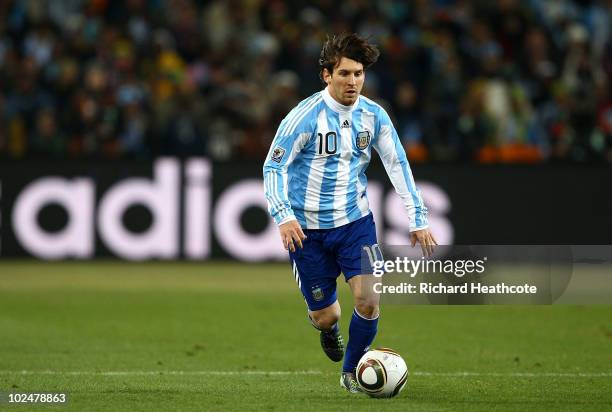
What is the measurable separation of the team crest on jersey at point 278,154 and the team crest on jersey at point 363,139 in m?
0.52

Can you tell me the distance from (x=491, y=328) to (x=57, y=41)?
30.7ft

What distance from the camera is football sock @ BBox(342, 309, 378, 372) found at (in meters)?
7.72

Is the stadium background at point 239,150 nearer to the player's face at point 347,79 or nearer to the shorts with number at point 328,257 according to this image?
the shorts with number at point 328,257

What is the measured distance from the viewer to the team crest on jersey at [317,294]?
26.2 ft

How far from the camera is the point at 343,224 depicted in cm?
783

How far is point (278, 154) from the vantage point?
7.57 meters

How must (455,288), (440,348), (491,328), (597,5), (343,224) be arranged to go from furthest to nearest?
(597,5) → (491,328) → (440,348) → (343,224) → (455,288)

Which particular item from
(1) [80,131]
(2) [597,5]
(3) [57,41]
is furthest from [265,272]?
(2) [597,5]

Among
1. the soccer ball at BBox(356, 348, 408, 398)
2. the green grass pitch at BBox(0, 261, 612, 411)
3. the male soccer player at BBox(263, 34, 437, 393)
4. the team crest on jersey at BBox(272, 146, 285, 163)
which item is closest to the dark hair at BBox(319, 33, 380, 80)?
the male soccer player at BBox(263, 34, 437, 393)

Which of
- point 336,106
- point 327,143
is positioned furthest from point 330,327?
point 336,106

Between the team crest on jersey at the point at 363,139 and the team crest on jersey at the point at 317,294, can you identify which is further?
the team crest on jersey at the point at 317,294

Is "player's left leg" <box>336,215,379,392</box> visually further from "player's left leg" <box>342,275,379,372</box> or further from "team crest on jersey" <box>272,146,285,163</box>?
"team crest on jersey" <box>272,146,285,163</box>

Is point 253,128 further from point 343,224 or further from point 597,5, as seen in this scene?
point 343,224

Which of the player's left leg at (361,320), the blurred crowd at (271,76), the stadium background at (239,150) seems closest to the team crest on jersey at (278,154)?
the player's left leg at (361,320)
